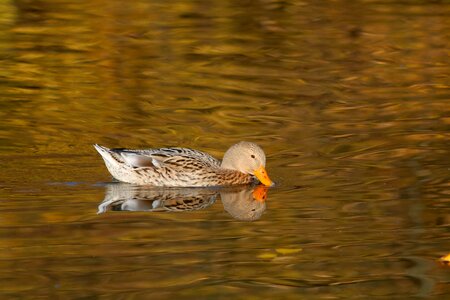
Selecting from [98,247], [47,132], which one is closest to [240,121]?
[47,132]

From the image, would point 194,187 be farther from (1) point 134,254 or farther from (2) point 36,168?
(1) point 134,254

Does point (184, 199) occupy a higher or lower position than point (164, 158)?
lower

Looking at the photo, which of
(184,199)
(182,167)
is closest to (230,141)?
(182,167)

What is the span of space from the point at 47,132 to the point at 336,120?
2.92 m

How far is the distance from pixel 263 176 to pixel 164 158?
2.90ft

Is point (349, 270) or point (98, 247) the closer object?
point (349, 270)

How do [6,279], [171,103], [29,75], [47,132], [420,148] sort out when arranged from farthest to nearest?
1. [29,75]
2. [171,103]
3. [47,132]
4. [420,148]
5. [6,279]

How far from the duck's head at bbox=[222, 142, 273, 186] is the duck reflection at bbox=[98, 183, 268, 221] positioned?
0.41 ft

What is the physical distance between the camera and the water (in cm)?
938

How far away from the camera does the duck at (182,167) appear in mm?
12586

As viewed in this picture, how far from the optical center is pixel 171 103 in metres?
15.9

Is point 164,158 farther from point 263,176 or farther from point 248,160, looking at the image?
point 263,176

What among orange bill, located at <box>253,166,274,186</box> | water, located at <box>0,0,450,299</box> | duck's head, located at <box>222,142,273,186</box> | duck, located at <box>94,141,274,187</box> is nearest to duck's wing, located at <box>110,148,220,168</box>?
duck, located at <box>94,141,274,187</box>

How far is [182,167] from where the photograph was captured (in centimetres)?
1266
